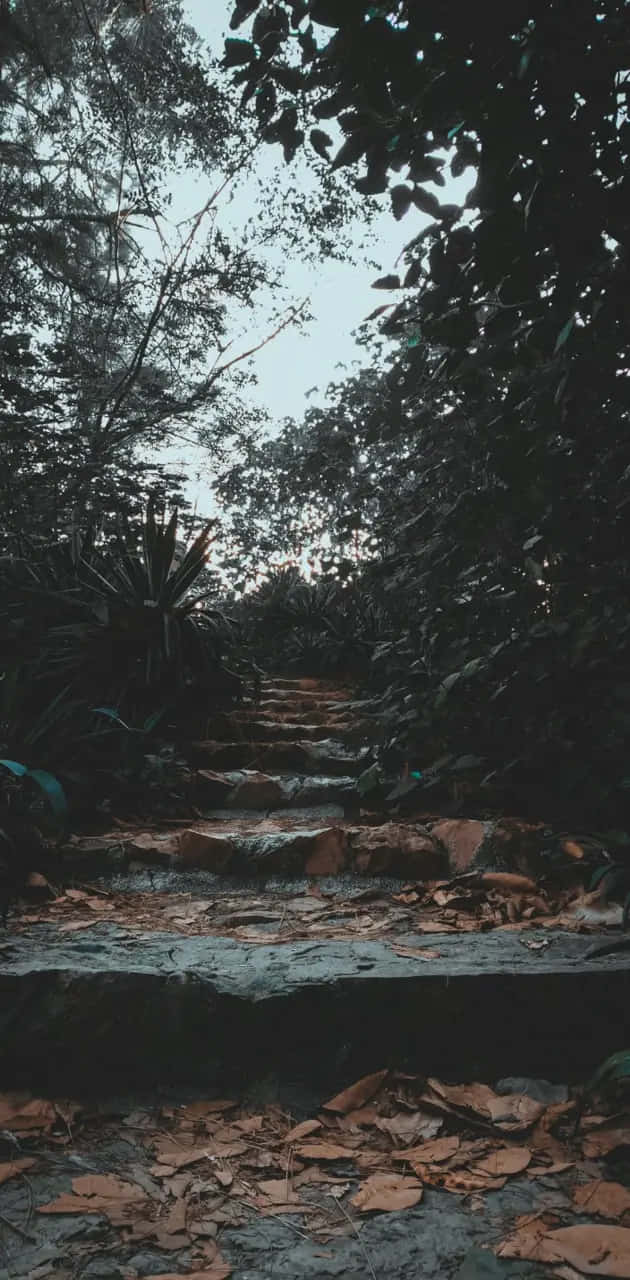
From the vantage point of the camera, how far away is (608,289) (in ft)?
4.29

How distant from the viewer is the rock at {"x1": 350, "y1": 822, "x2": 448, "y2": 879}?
2.21m

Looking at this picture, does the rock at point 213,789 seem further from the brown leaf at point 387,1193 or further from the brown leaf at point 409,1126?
the brown leaf at point 387,1193

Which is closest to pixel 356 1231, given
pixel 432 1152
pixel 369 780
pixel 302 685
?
pixel 432 1152

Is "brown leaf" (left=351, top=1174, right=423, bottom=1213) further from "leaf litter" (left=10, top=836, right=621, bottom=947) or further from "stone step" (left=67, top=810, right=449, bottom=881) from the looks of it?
"stone step" (left=67, top=810, right=449, bottom=881)

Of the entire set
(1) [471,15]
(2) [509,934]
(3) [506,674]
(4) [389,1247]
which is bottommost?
(4) [389,1247]

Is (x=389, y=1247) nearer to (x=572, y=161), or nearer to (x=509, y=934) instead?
(x=509, y=934)

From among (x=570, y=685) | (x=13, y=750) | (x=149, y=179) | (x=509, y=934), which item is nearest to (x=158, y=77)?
(x=149, y=179)

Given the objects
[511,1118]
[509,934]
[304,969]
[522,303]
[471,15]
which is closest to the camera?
[471,15]

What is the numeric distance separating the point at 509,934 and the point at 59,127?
26.4ft

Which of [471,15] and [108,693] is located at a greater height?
[471,15]

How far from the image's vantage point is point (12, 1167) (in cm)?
103

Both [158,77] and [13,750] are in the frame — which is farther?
[158,77]

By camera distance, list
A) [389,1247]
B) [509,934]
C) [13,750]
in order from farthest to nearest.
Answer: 1. [13,750]
2. [509,934]
3. [389,1247]

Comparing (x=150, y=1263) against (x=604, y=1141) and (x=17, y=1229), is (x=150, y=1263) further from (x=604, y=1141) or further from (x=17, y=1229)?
(x=604, y=1141)
